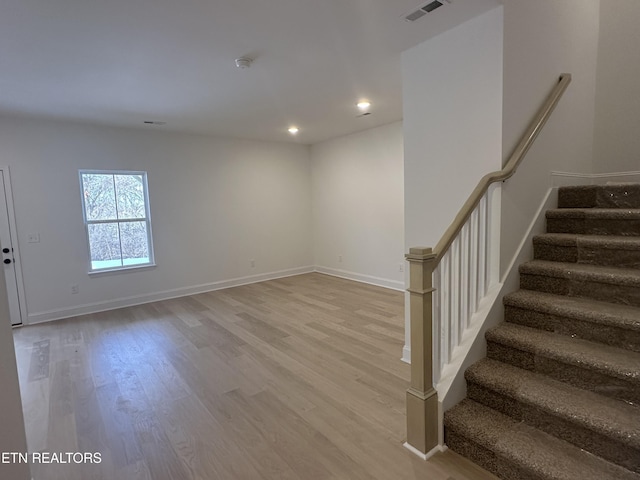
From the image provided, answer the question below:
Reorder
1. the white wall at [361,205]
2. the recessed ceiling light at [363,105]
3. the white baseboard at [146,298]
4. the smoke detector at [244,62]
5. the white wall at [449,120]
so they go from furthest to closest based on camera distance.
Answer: the white wall at [361,205], the white baseboard at [146,298], the recessed ceiling light at [363,105], the smoke detector at [244,62], the white wall at [449,120]

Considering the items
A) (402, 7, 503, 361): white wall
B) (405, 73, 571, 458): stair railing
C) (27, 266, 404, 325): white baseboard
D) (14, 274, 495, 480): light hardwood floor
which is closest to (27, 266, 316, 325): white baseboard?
(27, 266, 404, 325): white baseboard

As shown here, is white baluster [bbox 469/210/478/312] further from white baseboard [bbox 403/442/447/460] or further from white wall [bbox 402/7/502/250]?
white baseboard [bbox 403/442/447/460]

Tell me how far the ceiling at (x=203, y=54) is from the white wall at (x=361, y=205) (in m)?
1.23

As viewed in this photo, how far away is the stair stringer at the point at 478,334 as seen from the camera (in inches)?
78.1

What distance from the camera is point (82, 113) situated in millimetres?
4133

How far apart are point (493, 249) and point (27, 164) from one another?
17.7ft

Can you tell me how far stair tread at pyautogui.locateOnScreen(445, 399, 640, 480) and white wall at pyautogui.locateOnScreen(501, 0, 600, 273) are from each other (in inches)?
38.6

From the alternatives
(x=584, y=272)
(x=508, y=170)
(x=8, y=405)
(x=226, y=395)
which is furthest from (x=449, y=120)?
(x=8, y=405)

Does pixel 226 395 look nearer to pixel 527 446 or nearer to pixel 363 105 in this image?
pixel 527 446

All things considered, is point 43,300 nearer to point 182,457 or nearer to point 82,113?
point 82,113

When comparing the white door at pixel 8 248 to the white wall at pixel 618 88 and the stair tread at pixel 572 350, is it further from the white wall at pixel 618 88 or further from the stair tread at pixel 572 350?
the white wall at pixel 618 88

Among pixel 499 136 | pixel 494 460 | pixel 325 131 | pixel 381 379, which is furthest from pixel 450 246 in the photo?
pixel 325 131

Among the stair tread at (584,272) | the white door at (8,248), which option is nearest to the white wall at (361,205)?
the stair tread at (584,272)

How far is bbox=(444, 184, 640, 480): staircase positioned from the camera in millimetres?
1593
